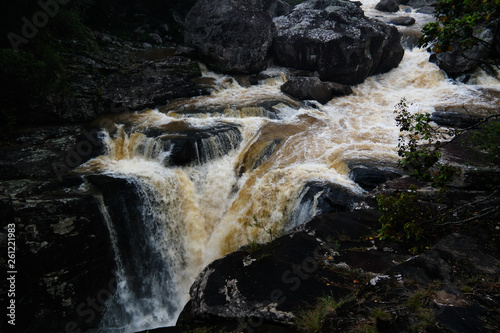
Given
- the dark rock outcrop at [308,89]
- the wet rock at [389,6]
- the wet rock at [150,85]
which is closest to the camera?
the wet rock at [150,85]

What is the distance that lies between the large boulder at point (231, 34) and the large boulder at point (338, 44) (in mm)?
1502

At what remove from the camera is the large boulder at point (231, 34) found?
52.6 feet

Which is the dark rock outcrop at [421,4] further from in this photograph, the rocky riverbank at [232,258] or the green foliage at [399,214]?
the green foliage at [399,214]

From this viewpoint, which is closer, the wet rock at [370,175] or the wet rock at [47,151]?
the wet rock at [370,175]

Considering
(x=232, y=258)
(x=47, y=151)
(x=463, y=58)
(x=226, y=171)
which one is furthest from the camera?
(x=463, y=58)

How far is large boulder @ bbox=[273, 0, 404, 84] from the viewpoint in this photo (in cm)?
1599

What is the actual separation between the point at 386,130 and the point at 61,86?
1257cm

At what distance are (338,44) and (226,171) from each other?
11.1 meters

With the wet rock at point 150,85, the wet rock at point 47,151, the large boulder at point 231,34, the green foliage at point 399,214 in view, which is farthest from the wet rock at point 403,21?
the wet rock at point 47,151

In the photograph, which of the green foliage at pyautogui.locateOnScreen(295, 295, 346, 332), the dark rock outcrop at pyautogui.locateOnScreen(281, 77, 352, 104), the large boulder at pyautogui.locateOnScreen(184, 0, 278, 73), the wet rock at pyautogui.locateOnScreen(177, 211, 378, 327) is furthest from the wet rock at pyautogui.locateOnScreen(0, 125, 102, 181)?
the dark rock outcrop at pyautogui.locateOnScreen(281, 77, 352, 104)

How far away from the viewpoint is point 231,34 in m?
16.0

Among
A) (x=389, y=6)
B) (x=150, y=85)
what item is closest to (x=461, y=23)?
(x=150, y=85)

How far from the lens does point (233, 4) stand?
16.3 m

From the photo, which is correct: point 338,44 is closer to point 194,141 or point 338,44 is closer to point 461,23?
point 194,141
